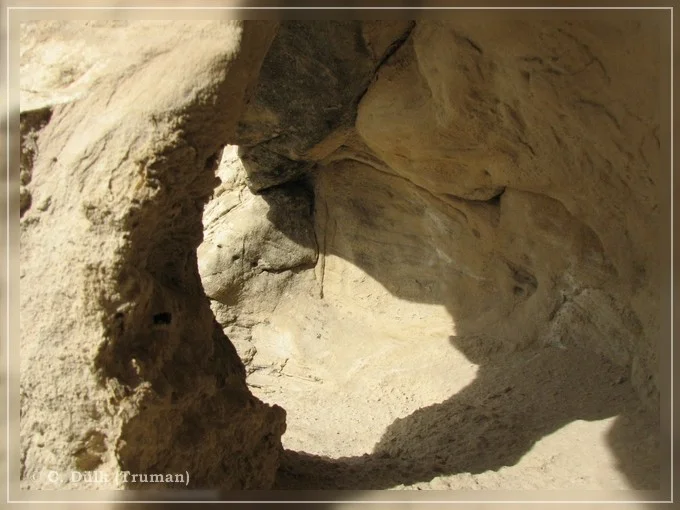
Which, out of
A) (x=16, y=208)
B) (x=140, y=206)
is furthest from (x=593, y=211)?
(x=16, y=208)

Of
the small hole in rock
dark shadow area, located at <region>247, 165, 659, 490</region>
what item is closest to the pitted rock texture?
dark shadow area, located at <region>247, 165, 659, 490</region>

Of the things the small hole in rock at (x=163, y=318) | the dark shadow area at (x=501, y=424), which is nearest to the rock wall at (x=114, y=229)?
the small hole in rock at (x=163, y=318)

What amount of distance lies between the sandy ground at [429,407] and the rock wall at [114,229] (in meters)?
1.04

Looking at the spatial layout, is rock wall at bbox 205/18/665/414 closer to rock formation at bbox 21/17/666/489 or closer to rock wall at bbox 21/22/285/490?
rock formation at bbox 21/17/666/489

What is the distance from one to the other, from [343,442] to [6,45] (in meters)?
2.47

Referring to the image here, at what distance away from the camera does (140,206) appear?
6.35 ft

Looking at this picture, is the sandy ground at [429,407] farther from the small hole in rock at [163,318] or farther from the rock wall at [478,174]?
the small hole in rock at [163,318]

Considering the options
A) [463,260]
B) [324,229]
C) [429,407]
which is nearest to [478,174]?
[463,260]

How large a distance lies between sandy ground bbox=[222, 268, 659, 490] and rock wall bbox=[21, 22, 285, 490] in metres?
1.04

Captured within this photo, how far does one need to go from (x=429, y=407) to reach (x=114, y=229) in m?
2.33

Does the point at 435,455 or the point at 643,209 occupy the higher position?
the point at 643,209

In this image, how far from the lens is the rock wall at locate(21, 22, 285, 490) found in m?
1.89

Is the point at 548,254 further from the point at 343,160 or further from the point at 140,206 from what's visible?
the point at 140,206

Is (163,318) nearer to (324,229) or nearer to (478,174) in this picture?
(478,174)
